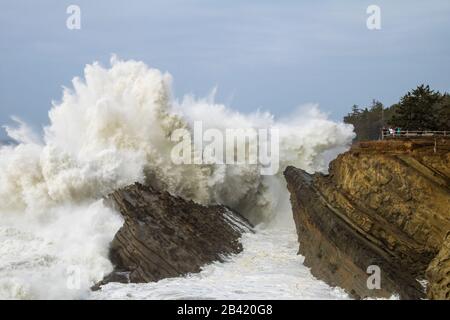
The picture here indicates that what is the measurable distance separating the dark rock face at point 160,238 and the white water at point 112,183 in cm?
52

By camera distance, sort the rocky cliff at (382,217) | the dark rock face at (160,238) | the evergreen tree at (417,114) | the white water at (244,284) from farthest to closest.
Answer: the evergreen tree at (417,114) → the dark rock face at (160,238) → the rocky cliff at (382,217) → the white water at (244,284)

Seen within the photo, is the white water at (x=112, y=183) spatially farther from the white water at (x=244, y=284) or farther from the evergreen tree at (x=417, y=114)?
the evergreen tree at (x=417, y=114)

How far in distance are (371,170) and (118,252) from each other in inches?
311

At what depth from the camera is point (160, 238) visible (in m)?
18.5

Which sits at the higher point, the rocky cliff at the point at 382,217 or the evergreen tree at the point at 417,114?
the evergreen tree at the point at 417,114

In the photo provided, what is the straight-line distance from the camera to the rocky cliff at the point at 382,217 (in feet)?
55.5

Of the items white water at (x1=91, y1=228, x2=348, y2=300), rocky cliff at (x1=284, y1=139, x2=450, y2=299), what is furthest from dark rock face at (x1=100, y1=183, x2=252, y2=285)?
rocky cliff at (x1=284, y1=139, x2=450, y2=299)

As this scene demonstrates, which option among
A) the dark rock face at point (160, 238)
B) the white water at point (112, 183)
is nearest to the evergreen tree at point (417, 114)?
the white water at point (112, 183)

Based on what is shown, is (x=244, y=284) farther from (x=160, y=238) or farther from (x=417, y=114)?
(x=417, y=114)

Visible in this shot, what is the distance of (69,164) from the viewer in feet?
78.8

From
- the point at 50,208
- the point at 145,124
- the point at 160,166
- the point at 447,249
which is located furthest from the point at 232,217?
the point at 447,249

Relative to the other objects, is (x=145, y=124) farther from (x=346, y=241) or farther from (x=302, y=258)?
(x=346, y=241)

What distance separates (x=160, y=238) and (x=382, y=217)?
647 cm
